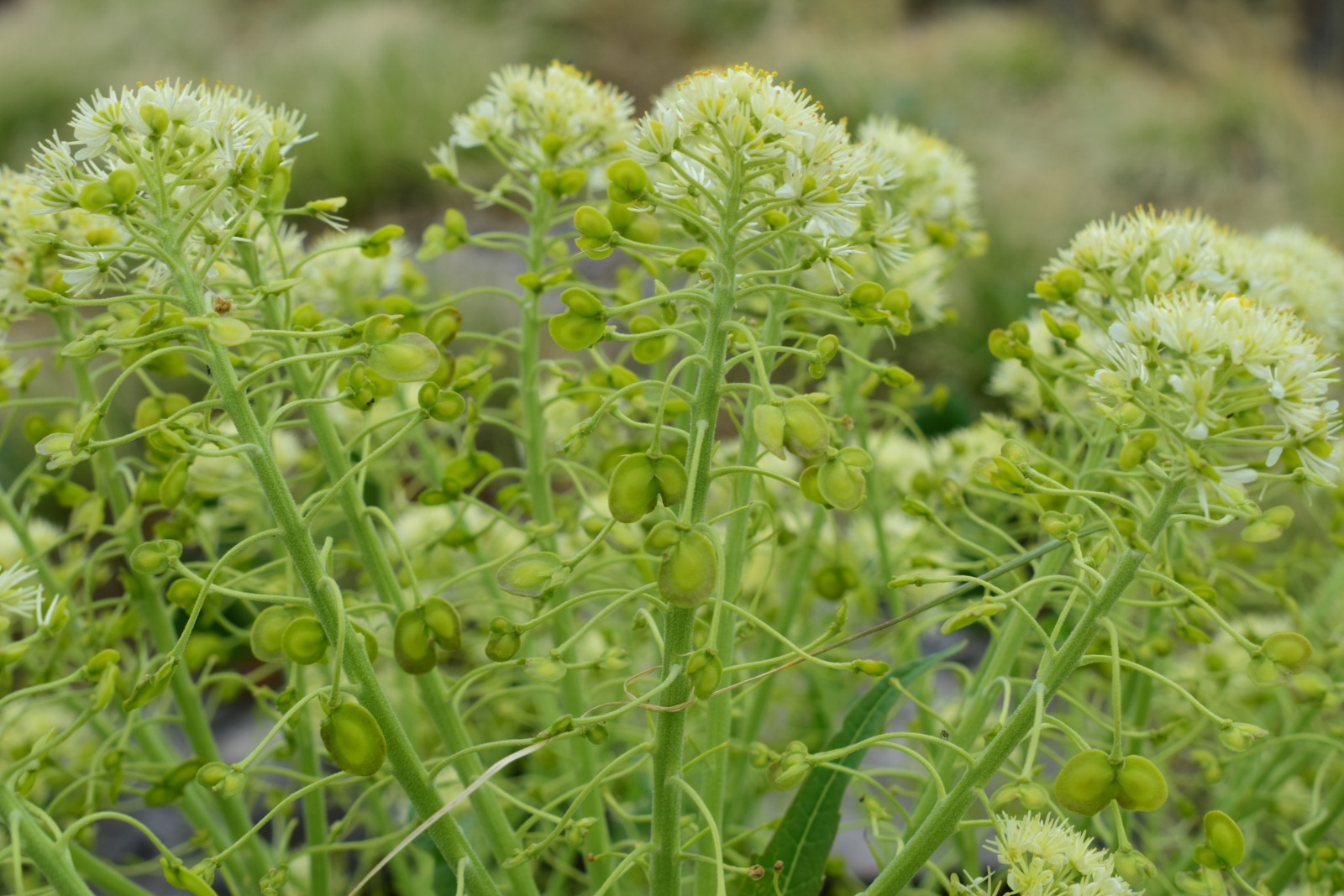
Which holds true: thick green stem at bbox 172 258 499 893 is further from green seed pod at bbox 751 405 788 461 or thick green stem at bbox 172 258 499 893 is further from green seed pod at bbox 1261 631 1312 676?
green seed pod at bbox 1261 631 1312 676

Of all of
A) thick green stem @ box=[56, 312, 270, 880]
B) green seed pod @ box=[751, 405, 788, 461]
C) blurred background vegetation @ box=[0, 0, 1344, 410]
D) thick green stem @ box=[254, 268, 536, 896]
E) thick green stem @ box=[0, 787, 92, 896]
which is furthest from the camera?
blurred background vegetation @ box=[0, 0, 1344, 410]

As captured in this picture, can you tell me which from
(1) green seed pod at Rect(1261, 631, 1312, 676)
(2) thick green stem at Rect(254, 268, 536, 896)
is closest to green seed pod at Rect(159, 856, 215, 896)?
(2) thick green stem at Rect(254, 268, 536, 896)

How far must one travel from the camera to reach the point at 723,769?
0.87m

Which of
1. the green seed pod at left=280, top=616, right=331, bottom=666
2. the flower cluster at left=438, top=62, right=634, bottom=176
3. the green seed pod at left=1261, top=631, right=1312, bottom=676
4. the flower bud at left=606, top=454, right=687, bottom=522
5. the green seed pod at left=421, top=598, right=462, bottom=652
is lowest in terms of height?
the green seed pod at left=1261, top=631, right=1312, bottom=676

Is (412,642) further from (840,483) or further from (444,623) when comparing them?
(840,483)

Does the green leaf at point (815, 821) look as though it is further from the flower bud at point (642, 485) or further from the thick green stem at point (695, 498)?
the flower bud at point (642, 485)

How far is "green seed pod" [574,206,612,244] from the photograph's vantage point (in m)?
0.66

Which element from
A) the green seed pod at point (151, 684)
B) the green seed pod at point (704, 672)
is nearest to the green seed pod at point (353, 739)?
the green seed pod at point (151, 684)

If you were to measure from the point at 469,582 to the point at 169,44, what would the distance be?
22.8ft

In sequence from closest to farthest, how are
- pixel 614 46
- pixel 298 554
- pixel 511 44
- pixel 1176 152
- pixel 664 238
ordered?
pixel 298 554 < pixel 664 238 < pixel 1176 152 < pixel 511 44 < pixel 614 46

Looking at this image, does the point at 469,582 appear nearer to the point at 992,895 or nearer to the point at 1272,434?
the point at 992,895

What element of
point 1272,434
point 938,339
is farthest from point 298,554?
point 938,339

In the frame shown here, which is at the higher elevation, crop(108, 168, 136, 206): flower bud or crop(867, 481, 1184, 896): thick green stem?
crop(108, 168, 136, 206): flower bud

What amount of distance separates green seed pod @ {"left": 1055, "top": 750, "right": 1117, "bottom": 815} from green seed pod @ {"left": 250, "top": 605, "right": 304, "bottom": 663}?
0.53 metres
